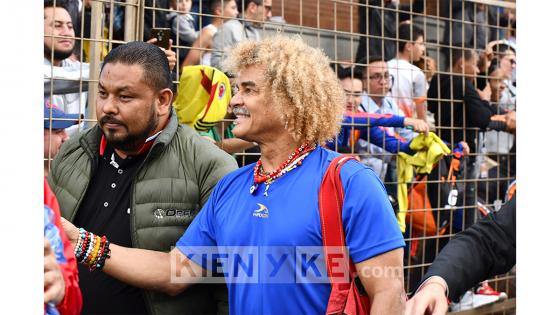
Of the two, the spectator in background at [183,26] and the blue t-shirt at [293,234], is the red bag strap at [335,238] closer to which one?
the blue t-shirt at [293,234]

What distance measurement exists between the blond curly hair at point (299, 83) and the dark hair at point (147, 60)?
345 millimetres

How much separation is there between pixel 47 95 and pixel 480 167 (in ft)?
12.4

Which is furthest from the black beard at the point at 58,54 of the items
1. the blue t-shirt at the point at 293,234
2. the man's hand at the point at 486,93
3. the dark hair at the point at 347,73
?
the man's hand at the point at 486,93

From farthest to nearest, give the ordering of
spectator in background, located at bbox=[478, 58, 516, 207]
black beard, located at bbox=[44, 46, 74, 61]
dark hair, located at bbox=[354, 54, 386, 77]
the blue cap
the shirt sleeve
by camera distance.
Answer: spectator in background, located at bbox=[478, 58, 516, 207]
dark hair, located at bbox=[354, 54, 386, 77]
black beard, located at bbox=[44, 46, 74, 61]
the blue cap
the shirt sleeve

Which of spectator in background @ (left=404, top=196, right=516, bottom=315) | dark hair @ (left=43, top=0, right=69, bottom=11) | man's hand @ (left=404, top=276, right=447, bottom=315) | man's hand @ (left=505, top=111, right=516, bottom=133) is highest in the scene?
dark hair @ (left=43, top=0, right=69, bottom=11)

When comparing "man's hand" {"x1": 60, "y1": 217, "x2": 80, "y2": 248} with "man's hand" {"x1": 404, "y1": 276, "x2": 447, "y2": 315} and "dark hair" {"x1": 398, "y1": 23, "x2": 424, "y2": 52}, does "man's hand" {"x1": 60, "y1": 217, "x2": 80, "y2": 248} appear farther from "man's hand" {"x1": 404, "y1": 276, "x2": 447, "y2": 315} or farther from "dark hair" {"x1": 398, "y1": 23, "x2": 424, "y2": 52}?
"dark hair" {"x1": 398, "y1": 23, "x2": 424, "y2": 52}

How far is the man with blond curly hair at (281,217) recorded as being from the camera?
2293 millimetres

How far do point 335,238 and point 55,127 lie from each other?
192cm

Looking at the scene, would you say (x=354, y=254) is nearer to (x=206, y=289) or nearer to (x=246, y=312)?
(x=246, y=312)

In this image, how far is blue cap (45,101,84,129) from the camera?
11.6 ft

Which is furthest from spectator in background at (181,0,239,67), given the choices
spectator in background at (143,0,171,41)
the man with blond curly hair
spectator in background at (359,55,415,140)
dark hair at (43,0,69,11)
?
the man with blond curly hair

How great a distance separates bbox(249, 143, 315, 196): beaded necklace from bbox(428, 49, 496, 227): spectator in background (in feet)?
10.4

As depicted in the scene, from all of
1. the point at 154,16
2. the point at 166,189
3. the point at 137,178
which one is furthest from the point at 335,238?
the point at 154,16

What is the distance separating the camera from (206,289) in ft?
9.31
